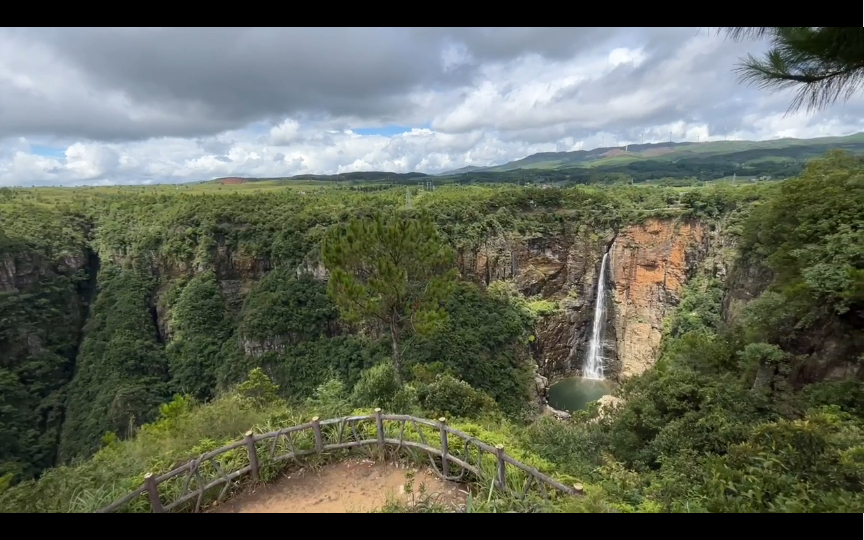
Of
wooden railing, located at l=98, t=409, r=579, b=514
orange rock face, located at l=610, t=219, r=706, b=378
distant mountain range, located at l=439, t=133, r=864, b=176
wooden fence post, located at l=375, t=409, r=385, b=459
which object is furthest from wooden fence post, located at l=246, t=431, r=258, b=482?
distant mountain range, located at l=439, t=133, r=864, b=176

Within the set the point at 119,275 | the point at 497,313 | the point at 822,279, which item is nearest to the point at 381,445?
the point at 822,279

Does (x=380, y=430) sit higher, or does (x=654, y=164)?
(x=654, y=164)

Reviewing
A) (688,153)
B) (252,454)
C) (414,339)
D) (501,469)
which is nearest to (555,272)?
(414,339)

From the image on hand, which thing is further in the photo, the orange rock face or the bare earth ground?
the orange rock face

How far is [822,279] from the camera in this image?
7367 mm

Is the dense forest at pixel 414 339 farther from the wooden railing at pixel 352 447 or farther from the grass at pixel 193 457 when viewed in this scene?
the wooden railing at pixel 352 447

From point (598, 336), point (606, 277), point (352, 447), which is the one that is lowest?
point (598, 336)

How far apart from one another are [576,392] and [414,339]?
10571 millimetres

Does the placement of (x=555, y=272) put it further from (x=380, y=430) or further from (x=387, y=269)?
(x=380, y=430)

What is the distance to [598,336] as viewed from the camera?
26047 millimetres

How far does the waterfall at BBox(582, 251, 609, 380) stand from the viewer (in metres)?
25.9

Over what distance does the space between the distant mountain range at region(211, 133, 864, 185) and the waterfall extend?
115 feet

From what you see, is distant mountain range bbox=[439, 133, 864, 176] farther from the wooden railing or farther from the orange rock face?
the wooden railing

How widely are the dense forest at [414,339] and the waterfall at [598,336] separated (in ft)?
10.5
